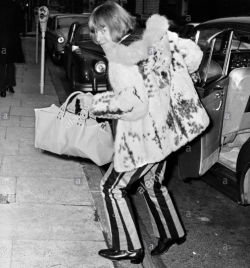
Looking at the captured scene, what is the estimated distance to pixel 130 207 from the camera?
3369mm

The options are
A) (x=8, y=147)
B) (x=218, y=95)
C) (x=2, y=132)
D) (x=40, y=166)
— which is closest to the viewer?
(x=218, y=95)

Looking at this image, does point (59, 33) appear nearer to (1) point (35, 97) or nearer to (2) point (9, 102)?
(1) point (35, 97)

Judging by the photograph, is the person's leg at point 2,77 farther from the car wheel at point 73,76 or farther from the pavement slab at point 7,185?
the pavement slab at point 7,185

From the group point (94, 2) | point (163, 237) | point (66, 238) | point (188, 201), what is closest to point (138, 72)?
point (163, 237)

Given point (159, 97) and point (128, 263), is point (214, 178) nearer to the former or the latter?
point (128, 263)

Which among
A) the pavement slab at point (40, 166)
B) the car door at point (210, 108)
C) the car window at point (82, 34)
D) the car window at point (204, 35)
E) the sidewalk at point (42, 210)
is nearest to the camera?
the sidewalk at point (42, 210)

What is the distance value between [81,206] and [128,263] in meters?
1.09

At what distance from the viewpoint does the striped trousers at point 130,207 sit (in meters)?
3.30

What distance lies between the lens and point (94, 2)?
35.9 meters

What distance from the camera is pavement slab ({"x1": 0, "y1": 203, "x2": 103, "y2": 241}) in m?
3.87

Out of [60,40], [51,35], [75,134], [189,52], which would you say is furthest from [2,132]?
[51,35]

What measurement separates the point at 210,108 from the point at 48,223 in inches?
67.2

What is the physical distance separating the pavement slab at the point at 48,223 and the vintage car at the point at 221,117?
104 cm

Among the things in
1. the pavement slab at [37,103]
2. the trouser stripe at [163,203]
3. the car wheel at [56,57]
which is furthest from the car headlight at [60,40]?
the trouser stripe at [163,203]
